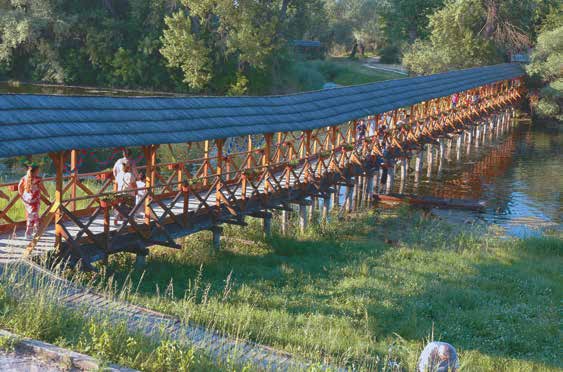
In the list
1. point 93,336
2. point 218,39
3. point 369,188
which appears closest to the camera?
point 93,336

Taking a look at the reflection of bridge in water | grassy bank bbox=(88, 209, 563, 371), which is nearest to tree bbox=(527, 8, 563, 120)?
the reflection of bridge in water

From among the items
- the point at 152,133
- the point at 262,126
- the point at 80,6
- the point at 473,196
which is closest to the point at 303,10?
the point at 80,6

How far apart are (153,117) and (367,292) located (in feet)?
19.0

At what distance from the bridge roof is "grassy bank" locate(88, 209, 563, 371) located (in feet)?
8.61

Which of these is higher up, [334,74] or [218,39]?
[218,39]

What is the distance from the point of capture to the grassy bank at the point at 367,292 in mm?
10536

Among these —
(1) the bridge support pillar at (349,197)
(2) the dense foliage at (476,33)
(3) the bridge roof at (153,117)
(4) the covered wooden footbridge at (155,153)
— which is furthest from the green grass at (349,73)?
(1) the bridge support pillar at (349,197)

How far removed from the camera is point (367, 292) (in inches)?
542

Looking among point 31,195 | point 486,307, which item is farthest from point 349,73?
point 31,195

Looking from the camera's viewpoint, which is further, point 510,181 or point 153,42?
point 153,42

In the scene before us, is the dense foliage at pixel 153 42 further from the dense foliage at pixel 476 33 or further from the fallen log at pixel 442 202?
the fallen log at pixel 442 202

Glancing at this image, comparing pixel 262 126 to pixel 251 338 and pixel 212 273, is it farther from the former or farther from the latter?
pixel 251 338

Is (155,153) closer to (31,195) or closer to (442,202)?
(31,195)

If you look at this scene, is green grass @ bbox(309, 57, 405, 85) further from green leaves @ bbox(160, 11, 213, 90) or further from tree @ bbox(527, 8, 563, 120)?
green leaves @ bbox(160, 11, 213, 90)
